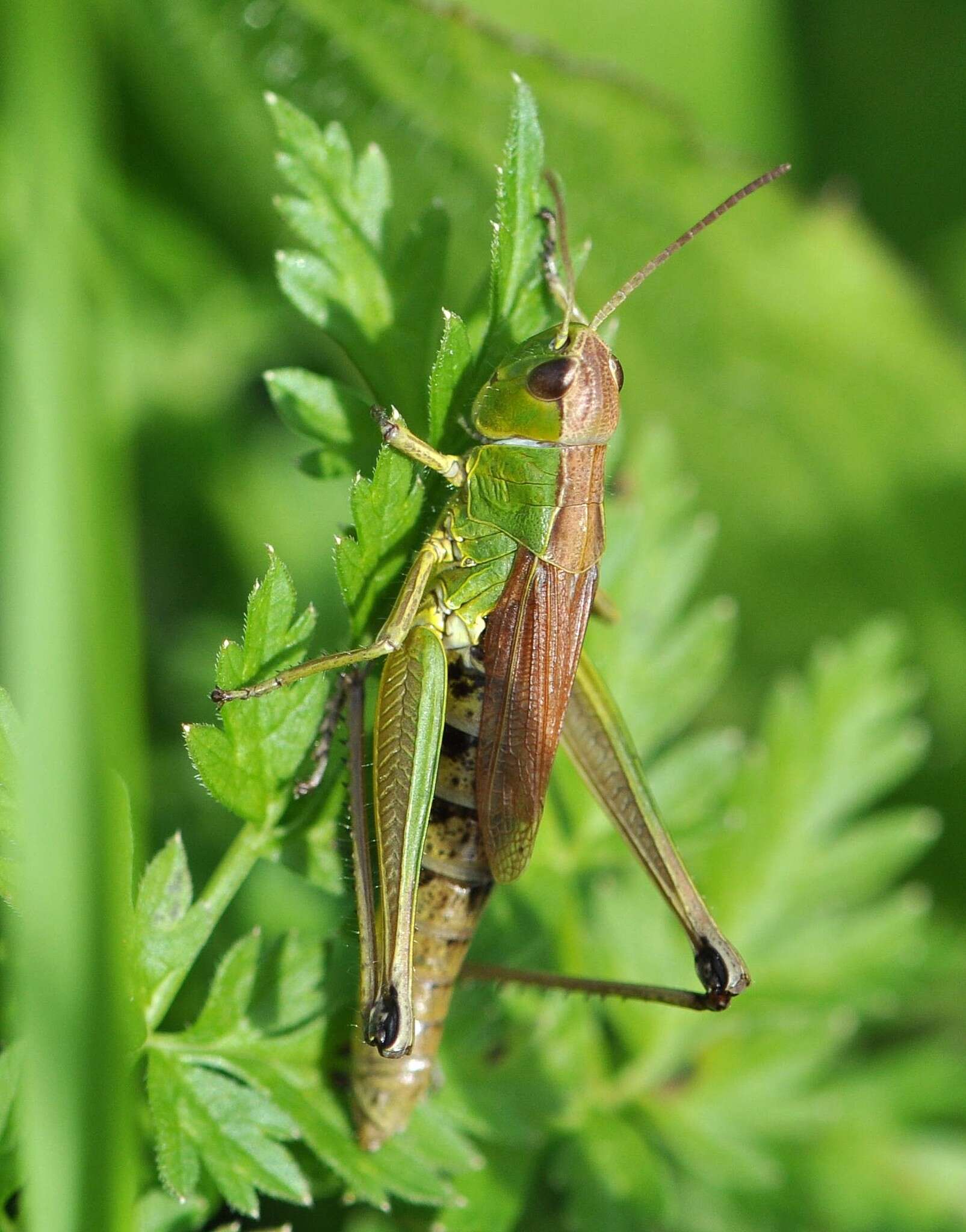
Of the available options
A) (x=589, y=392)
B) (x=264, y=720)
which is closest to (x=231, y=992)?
(x=264, y=720)

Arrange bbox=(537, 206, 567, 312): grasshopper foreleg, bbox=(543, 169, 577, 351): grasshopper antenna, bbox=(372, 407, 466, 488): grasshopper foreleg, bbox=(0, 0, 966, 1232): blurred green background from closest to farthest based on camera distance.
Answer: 1. bbox=(372, 407, 466, 488): grasshopper foreleg
2. bbox=(543, 169, 577, 351): grasshopper antenna
3. bbox=(537, 206, 567, 312): grasshopper foreleg
4. bbox=(0, 0, 966, 1232): blurred green background

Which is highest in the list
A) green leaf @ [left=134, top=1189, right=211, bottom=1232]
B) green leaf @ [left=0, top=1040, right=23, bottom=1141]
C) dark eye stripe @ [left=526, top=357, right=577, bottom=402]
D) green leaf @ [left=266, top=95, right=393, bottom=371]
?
green leaf @ [left=266, top=95, right=393, bottom=371]

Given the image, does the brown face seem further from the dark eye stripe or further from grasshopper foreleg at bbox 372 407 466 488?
grasshopper foreleg at bbox 372 407 466 488

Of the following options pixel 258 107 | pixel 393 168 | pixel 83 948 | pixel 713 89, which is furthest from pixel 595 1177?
pixel 713 89

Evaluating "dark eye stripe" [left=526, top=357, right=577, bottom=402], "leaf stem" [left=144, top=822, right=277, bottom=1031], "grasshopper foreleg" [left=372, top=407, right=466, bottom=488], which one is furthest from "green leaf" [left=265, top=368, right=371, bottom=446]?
"leaf stem" [left=144, top=822, right=277, bottom=1031]

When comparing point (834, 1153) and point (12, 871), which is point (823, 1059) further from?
point (12, 871)

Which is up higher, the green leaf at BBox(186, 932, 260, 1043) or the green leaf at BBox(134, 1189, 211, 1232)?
the green leaf at BBox(186, 932, 260, 1043)

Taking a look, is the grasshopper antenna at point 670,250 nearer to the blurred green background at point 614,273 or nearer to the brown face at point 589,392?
the brown face at point 589,392
